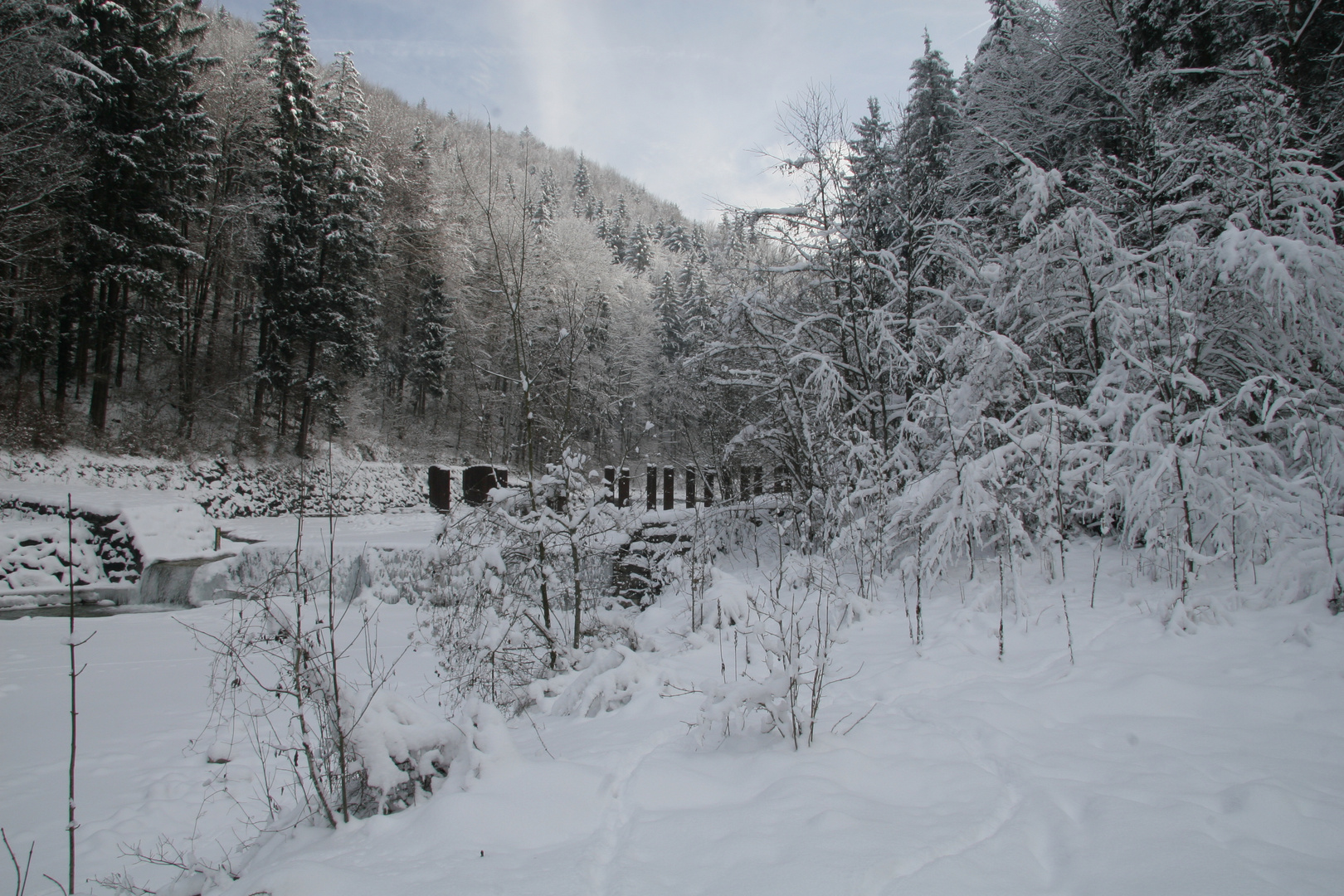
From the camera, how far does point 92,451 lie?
12375mm

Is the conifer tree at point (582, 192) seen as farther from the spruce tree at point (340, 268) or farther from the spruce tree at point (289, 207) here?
the spruce tree at point (289, 207)

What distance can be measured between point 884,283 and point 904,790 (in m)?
6.46

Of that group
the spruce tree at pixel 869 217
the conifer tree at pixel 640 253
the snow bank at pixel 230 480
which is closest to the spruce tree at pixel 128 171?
the snow bank at pixel 230 480

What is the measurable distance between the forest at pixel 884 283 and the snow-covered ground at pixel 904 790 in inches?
45.0

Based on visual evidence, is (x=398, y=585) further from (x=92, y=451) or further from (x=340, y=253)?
(x=340, y=253)

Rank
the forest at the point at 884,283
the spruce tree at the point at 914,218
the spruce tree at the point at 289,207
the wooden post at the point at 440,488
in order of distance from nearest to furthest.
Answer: the forest at the point at 884,283
the spruce tree at the point at 914,218
the wooden post at the point at 440,488
the spruce tree at the point at 289,207

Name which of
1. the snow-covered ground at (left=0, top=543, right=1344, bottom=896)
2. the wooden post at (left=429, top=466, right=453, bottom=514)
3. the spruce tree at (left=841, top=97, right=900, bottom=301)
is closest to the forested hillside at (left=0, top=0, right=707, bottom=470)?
the wooden post at (left=429, top=466, right=453, bottom=514)

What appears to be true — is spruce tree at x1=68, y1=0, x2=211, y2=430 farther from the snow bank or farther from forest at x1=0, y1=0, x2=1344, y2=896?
the snow bank

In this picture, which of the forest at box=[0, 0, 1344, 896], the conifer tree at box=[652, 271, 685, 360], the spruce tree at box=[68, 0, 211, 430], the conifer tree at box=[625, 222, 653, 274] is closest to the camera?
the forest at box=[0, 0, 1344, 896]

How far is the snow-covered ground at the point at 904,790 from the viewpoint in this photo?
149 cm

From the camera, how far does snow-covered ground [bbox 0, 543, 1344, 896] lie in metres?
1.49

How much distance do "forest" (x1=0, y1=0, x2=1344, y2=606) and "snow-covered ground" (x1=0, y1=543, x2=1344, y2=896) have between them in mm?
1143

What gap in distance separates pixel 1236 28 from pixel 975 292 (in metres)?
4.34

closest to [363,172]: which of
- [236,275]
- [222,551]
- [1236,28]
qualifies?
[236,275]
